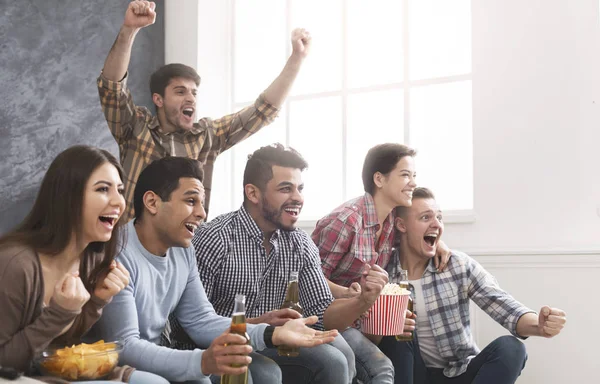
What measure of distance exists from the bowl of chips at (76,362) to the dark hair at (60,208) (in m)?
0.20

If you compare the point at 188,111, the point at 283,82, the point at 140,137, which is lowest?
the point at 140,137

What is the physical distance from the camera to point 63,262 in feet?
5.84

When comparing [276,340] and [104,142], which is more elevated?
[104,142]

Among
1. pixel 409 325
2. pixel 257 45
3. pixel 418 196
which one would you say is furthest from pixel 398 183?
pixel 257 45

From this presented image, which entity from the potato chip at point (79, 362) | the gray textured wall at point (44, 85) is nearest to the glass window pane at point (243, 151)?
the gray textured wall at point (44, 85)

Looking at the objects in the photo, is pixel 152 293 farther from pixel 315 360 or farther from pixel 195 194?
pixel 315 360

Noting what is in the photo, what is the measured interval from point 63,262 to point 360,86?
2775 millimetres

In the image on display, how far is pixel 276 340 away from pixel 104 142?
2.64 m

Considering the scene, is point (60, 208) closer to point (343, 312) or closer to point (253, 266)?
point (253, 266)

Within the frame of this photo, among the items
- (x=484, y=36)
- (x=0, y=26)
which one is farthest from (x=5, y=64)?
(x=484, y=36)

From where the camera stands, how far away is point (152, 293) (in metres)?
2.05

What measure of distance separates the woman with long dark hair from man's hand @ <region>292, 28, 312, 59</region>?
61.1 inches

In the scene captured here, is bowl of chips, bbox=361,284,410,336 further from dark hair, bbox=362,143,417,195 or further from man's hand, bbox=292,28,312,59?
man's hand, bbox=292,28,312,59

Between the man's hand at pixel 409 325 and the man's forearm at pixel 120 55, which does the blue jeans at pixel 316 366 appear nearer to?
the man's hand at pixel 409 325
